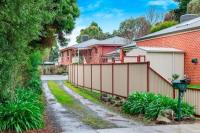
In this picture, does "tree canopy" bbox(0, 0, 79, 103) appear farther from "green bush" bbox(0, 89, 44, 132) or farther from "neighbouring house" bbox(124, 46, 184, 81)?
"neighbouring house" bbox(124, 46, 184, 81)

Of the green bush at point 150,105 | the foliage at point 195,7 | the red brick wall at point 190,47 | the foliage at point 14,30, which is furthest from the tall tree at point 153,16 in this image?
the foliage at point 14,30

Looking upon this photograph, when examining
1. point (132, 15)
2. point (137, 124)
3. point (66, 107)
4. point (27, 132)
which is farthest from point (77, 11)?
point (132, 15)

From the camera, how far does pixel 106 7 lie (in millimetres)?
42938

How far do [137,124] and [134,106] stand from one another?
220 cm

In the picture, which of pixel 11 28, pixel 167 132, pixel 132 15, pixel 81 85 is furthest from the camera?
pixel 132 15

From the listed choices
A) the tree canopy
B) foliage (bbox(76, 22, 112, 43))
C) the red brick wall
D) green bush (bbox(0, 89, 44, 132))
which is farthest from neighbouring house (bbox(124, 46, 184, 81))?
foliage (bbox(76, 22, 112, 43))

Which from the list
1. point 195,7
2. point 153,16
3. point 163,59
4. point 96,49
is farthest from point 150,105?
point 153,16

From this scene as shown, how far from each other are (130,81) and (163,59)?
172 inches

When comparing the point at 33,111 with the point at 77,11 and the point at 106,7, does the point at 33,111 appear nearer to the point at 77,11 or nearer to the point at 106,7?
the point at 77,11

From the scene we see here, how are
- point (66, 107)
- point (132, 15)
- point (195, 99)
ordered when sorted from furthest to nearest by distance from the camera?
point (132, 15) < point (66, 107) < point (195, 99)

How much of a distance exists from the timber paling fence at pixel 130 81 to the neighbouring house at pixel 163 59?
2022 millimetres

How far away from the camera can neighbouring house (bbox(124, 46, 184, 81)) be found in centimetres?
2020

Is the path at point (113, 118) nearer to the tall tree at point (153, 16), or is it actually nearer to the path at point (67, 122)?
the path at point (67, 122)

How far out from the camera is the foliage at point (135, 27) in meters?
62.2
